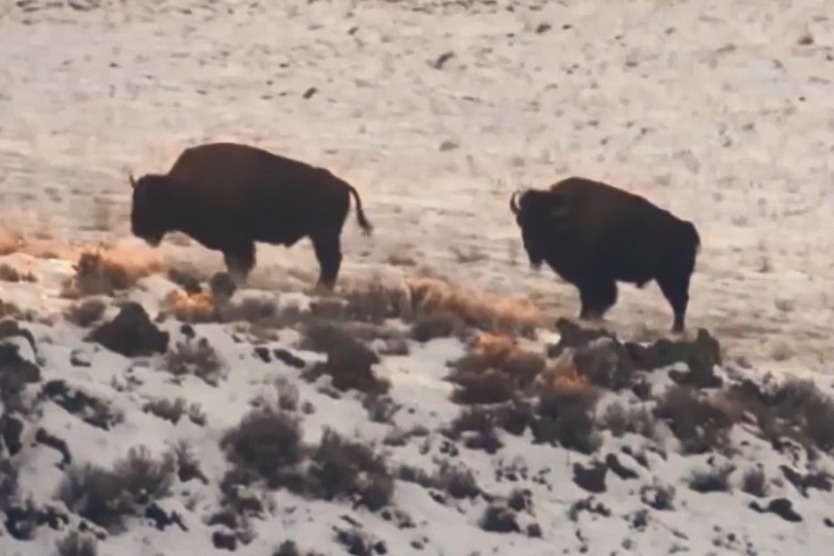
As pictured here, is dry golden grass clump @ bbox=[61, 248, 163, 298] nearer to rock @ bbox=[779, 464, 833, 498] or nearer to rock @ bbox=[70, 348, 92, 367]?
rock @ bbox=[70, 348, 92, 367]

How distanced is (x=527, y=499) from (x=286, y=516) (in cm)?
119

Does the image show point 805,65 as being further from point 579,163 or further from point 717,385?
point 717,385

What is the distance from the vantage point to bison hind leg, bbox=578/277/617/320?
13.5 metres

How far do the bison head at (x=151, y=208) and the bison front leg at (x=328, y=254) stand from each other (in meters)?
1.14

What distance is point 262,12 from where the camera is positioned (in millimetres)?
31078

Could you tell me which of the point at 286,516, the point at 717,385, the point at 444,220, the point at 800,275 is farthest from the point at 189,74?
the point at 286,516

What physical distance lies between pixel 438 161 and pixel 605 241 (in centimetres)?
944

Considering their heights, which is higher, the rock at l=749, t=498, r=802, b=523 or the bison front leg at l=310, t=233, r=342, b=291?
the rock at l=749, t=498, r=802, b=523

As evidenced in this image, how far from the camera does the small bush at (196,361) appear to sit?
9.19 meters

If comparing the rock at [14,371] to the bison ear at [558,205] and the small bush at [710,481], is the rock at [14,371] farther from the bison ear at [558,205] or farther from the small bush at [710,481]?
the bison ear at [558,205]

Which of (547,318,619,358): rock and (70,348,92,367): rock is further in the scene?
(547,318,619,358): rock

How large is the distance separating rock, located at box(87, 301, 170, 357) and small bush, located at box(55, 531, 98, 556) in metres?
2.09

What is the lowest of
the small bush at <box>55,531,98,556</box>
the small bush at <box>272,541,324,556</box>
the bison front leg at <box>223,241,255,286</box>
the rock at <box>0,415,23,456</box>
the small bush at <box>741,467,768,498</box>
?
the bison front leg at <box>223,241,255,286</box>

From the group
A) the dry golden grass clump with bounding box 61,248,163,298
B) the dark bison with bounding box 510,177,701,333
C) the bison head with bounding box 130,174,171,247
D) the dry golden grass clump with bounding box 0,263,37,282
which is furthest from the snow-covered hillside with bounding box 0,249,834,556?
the bison head with bounding box 130,174,171,247
